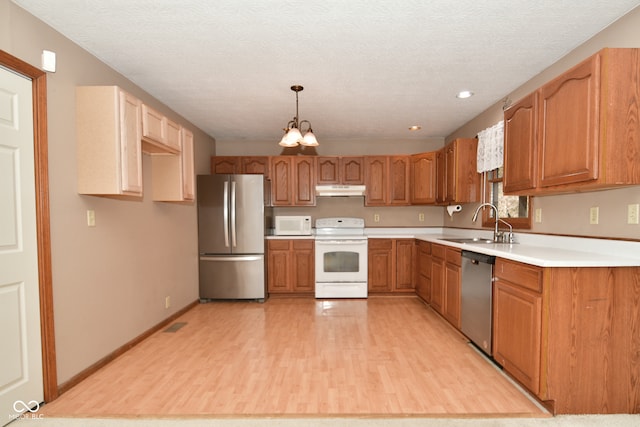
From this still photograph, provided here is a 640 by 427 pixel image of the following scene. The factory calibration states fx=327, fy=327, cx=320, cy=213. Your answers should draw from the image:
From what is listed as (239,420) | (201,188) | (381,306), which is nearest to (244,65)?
(201,188)

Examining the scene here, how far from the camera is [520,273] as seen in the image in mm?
2061

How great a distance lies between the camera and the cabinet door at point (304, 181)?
4824mm

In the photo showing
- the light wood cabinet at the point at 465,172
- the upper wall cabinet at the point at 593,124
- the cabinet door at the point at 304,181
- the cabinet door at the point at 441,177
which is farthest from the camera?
the cabinet door at the point at 304,181

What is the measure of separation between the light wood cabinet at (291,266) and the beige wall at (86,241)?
1546 millimetres

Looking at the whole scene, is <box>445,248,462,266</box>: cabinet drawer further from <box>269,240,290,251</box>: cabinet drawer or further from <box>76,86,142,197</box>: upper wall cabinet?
<box>76,86,142,197</box>: upper wall cabinet

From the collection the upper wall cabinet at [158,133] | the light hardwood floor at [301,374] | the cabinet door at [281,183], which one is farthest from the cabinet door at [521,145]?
the cabinet door at [281,183]

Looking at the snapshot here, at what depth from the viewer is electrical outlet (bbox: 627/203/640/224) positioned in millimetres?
1892

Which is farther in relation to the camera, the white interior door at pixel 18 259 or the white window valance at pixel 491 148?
the white window valance at pixel 491 148

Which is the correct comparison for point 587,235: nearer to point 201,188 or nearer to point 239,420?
point 239,420

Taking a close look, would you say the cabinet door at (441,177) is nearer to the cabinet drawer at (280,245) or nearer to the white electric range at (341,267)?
the white electric range at (341,267)

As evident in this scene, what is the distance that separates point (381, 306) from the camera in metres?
4.19

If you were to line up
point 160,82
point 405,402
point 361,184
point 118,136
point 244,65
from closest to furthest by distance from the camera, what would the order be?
1. point 405,402
2. point 118,136
3. point 244,65
4. point 160,82
5. point 361,184

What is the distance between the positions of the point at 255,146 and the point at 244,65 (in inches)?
103

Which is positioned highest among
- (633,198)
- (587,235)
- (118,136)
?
(118,136)
